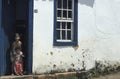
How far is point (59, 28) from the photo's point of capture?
1389cm

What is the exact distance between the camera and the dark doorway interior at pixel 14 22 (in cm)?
1317

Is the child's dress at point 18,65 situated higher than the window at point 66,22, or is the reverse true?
the window at point 66,22

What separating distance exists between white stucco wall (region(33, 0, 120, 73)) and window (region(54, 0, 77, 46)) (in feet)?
0.64

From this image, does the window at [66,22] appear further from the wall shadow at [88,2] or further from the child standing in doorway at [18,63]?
the child standing in doorway at [18,63]

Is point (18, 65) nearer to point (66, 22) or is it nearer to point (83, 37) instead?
point (66, 22)

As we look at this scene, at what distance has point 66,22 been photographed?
551 inches

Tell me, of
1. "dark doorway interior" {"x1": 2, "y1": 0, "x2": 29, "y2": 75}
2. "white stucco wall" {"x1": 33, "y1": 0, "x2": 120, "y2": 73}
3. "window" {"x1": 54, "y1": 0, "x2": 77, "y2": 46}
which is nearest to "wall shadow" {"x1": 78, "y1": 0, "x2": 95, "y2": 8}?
"white stucco wall" {"x1": 33, "y1": 0, "x2": 120, "y2": 73}

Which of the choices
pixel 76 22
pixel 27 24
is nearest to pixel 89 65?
pixel 76 22

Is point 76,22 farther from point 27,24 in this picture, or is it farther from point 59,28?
point 27,24

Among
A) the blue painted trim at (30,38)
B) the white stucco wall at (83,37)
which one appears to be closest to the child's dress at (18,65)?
the blue painted trim at (30,38)

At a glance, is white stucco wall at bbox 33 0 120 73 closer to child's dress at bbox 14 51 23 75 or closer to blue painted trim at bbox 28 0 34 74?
blue painted trim at bbox 28 0 34 74

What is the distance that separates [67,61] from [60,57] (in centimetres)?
34

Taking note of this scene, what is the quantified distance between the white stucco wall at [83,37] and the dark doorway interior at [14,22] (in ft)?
1.66

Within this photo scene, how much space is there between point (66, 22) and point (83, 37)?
0.86 metres
